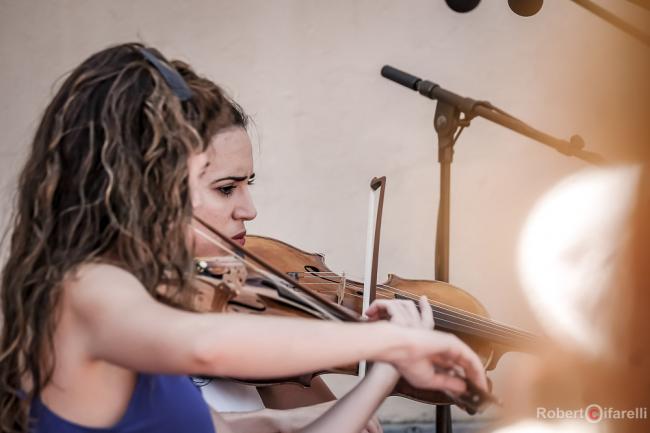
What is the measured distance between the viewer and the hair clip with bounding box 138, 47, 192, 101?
97cm

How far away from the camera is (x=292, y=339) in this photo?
81 centimetres

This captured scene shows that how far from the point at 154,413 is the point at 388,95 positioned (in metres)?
1.82

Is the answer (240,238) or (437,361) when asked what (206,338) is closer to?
(437,361)

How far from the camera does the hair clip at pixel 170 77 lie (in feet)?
3.17

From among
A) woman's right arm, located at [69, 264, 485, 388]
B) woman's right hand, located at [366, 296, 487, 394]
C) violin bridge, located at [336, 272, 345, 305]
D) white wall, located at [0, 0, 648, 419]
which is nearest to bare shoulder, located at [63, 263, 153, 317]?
woman's right arm, located at [69, 264, 485, 388]

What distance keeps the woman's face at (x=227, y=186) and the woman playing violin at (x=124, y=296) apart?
579mm

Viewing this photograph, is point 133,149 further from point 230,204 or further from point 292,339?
point 230,204

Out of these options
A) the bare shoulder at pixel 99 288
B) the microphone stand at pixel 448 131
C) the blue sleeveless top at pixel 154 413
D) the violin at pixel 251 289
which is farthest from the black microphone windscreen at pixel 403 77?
the bare shoulder at pixel 99 288

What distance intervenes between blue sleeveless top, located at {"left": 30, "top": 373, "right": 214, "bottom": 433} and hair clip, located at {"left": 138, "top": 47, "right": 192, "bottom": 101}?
36 centimetres

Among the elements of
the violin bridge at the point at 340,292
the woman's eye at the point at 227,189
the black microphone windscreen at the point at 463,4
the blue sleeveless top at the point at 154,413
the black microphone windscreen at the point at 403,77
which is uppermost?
the black microphone windscreen at the point at 463,4

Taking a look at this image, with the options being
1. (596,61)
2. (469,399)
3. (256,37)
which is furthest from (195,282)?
(596,61)

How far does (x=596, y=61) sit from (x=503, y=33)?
36 centimetres

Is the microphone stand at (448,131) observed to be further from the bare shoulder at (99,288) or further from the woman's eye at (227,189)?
the bare shoulder at (99,288)

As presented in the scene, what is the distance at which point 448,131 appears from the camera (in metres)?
1.93
